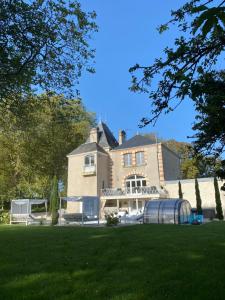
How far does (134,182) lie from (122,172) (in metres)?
1.87

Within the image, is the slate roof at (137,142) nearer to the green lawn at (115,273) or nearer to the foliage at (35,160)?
the foliage at (35,160)

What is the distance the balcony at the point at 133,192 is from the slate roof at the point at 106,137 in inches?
253

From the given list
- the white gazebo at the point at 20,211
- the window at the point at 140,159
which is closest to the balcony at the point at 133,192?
the window at the point at 140,159

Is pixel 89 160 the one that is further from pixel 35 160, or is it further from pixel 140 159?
pixel 35 160

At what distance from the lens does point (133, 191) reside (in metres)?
32.7

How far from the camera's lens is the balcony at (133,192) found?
30797 mm

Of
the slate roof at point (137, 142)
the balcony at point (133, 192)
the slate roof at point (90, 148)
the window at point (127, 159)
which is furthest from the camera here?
the slate roof at point (90, 148)

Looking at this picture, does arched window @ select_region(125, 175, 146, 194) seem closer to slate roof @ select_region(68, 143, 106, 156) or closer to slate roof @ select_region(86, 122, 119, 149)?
slate roof @ select_region(68, 143, 106, 156)

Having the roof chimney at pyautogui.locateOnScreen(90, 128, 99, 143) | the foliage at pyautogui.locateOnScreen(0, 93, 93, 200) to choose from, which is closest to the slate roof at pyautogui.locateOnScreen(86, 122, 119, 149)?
the roof chimney at pyautogui.locateOnScreen(90, 128, 99, 143)

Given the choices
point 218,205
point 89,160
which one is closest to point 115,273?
point 218,205

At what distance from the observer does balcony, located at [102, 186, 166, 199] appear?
3080 cm

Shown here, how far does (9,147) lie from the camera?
39906mm

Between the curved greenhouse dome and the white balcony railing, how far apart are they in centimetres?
824

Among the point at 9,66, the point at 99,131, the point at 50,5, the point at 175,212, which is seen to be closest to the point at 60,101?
the point at 9,66
